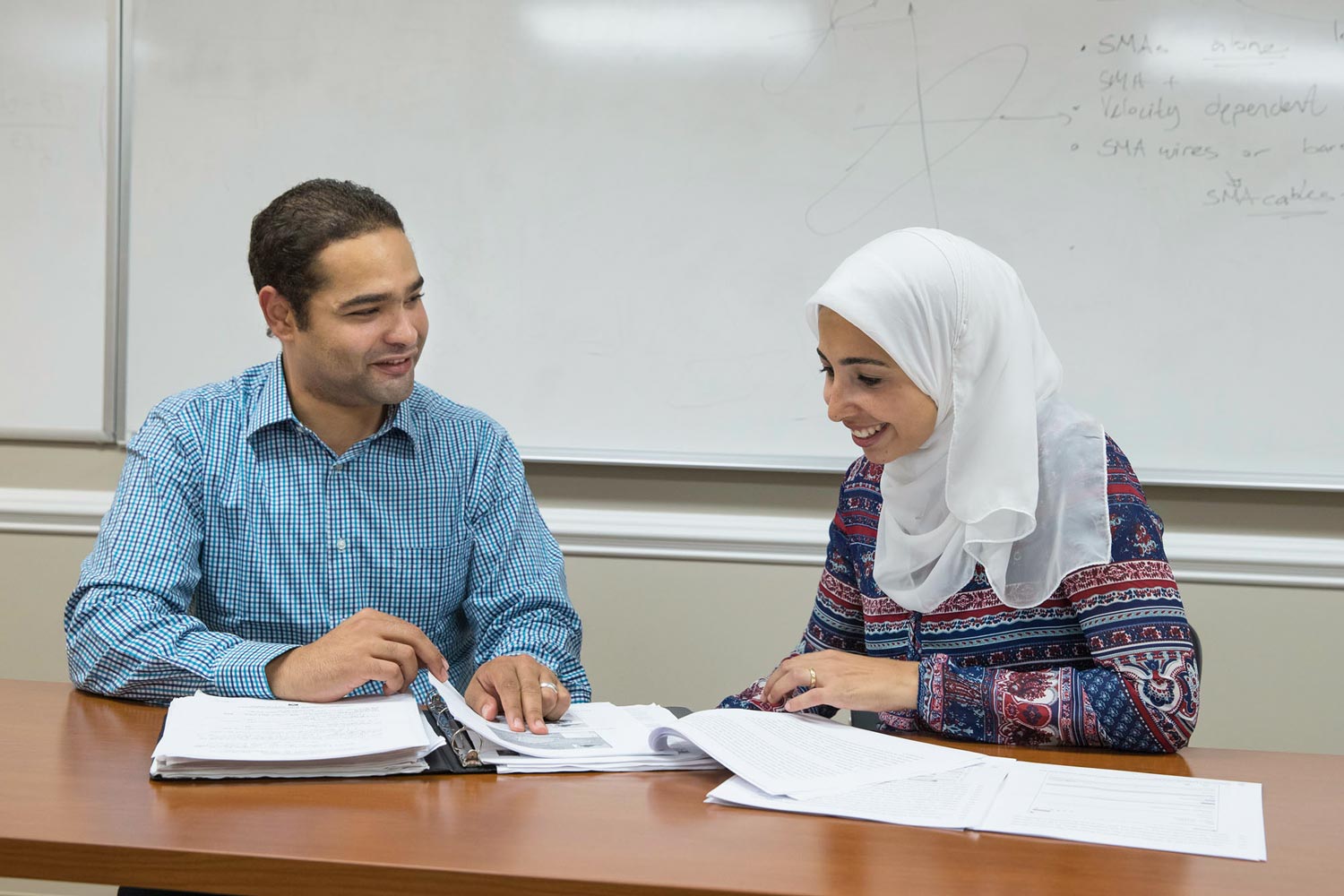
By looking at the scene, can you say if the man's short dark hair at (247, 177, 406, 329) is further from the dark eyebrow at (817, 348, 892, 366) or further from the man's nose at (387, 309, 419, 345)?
the dark eyebrow at (817, 348, 892, 366)

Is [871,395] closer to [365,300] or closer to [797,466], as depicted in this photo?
[365,300]

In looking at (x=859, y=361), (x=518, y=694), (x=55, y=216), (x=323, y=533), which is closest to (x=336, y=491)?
(x=323, y=533)

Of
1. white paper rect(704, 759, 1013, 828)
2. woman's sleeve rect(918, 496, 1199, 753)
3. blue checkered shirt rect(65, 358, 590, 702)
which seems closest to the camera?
white paper rect(704, 759, 1013, 828)

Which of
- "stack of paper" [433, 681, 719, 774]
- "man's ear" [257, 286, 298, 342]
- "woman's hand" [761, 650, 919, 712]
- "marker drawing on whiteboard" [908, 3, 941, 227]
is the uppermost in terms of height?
"marker drawing on whiteboard" [908, 3, 941, 227]

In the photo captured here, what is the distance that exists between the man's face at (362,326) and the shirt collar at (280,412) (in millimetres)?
47

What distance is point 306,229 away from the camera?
5.57 feet

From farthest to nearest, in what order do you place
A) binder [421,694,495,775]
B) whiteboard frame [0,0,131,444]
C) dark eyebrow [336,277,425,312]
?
whiteboard frame [0,0,131,444] < dark eyebrow [336,277,425,312] < binder [421,694,495,775]

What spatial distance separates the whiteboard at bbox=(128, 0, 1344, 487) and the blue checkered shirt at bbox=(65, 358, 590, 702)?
633 mm

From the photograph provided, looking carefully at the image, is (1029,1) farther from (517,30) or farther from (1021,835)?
(1021,835)

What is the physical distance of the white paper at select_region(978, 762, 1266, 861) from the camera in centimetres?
96

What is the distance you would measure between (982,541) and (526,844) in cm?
67

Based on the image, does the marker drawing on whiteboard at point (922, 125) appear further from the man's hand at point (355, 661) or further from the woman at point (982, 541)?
the man's hand at point (355, 661)

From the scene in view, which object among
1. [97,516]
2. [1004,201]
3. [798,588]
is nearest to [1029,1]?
[1004,201]

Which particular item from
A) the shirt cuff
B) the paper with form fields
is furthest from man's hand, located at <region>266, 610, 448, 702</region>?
the paper with form fields
